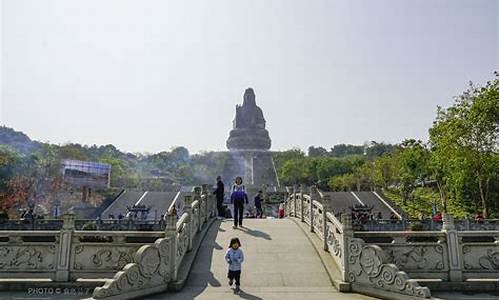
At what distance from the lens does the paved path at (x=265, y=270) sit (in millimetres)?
7309

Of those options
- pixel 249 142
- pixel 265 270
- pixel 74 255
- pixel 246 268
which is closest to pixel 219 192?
pixel 246 268

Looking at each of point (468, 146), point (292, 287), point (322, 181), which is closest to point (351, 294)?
point (292, 287)

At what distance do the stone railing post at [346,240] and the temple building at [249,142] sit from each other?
249ft

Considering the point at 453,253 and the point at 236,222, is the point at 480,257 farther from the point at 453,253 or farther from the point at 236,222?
the point at 236,222

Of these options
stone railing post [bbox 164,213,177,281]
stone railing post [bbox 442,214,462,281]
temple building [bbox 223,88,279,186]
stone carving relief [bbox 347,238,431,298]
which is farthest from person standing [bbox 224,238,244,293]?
temple building [bbox 223,88,279,186]

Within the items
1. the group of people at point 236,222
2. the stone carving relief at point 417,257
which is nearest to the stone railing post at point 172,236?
the group of people at point 236,222

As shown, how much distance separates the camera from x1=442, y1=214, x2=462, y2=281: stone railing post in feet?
25.3

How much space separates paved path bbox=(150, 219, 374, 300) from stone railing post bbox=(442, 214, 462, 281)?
6.66ft

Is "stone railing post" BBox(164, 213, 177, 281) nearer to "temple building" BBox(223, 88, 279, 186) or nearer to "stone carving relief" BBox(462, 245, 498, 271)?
"stone carving relief" BBox(462, 245, 498, 271)

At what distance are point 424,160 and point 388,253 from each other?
99.8 feet

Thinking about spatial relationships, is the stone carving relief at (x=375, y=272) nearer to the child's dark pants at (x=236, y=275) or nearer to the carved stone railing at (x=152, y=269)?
the child's dark pants at (x=236, y=275)

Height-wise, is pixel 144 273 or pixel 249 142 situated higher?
pixel 249 142

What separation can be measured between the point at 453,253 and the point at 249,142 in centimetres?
7910

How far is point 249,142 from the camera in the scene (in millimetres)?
86688
